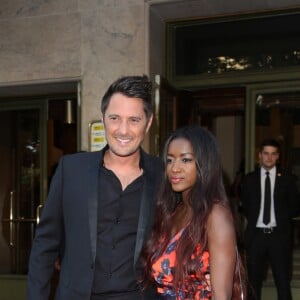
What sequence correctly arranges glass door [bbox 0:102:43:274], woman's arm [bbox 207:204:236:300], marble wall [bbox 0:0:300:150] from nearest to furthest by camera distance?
1. woman's arm [bbox 207:204:236:300]
2. marble wall [bbox 0:0:300:150]
3. glass door [bbox 0:102:43:274]

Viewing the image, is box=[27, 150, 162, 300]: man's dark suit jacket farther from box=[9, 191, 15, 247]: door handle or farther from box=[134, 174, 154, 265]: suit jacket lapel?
box=[9, 191, 15, 247]: door handle

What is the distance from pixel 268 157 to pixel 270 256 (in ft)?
3.62

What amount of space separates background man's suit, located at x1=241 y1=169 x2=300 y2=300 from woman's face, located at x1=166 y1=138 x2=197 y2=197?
11.9 feet

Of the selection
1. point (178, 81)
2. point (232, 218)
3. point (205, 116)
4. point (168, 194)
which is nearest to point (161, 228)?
point (168, 194)

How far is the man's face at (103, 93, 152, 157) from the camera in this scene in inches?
90.5

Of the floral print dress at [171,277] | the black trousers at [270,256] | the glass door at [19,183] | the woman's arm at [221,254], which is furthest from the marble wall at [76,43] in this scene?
the woman's arm at [221,254]

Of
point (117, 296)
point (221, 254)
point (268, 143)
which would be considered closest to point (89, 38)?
point (268, 143)

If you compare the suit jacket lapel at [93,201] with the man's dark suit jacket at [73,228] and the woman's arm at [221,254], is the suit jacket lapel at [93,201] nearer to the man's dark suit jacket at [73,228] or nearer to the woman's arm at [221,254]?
the man's dark suit jacket at [73,228]

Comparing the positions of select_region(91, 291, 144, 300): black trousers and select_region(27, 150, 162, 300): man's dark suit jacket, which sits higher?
select_region(27, 150, 162, 300): man's dark suit jacket

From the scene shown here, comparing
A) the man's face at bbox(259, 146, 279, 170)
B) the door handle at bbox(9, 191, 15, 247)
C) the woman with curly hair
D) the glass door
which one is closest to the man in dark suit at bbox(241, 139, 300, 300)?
the man's face at bbox(259, 146, 279, 170)

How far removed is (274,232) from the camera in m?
5.67

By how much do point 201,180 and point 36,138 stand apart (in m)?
4.81

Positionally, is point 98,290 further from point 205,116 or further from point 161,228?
point 205,116

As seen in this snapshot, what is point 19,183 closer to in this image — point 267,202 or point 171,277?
point 267,202
